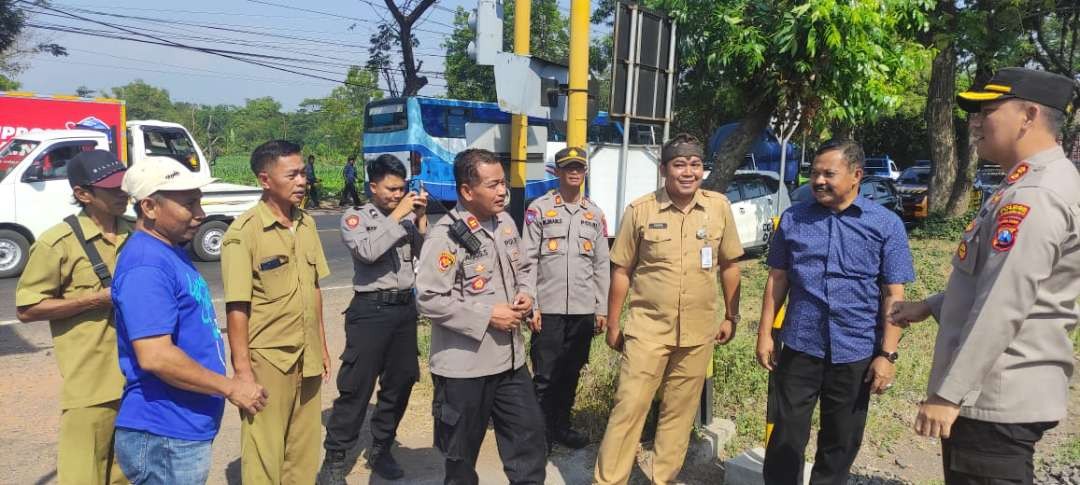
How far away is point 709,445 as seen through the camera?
3832mm

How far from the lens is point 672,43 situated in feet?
16.5

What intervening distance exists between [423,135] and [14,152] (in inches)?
353

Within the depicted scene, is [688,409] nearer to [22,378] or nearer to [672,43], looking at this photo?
[672,43]

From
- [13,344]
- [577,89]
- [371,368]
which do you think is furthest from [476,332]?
[13,344]

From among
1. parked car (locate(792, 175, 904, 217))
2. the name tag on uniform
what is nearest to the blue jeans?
the name tag on uniform

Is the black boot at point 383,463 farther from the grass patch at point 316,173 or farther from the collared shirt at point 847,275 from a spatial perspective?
the grass patch at point 316,173

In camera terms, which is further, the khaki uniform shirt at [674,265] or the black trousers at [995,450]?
the khaki uniform shirt at [674,265]

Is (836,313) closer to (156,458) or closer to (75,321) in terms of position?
(156,458)

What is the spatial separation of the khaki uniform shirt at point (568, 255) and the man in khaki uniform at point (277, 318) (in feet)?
4.51

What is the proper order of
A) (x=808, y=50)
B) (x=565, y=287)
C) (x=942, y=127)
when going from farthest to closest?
(x=942, y=127) → (x=808, y=50) → (x=565, y=287)

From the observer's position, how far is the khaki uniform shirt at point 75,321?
266 cm

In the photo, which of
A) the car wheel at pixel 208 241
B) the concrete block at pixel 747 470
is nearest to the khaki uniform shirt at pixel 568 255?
the concrete block at pixel 747 470

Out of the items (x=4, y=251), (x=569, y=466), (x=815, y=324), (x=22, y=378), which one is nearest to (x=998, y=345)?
(x=815, y=324)

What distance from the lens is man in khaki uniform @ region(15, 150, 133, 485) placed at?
8.68 feet
